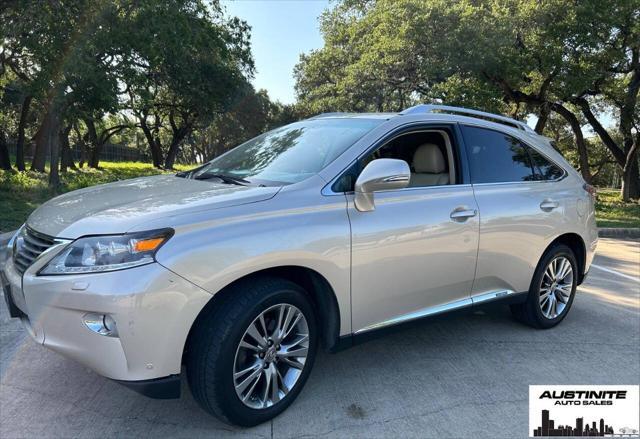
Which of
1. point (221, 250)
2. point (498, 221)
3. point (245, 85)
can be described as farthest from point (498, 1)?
point (221, 250)

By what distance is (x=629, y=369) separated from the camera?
3.65 metres

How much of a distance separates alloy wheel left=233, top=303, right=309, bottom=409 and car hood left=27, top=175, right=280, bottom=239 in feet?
2.17

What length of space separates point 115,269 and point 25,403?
135 cm

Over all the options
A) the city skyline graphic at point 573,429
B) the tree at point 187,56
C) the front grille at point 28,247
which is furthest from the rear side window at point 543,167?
the tree at point 187,56

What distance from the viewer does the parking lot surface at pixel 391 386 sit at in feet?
9.02

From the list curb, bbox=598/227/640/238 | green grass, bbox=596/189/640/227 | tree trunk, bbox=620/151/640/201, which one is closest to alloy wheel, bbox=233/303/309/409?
curb, bbox=598/227/640/238

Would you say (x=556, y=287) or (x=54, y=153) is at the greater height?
(x=54, y=153)

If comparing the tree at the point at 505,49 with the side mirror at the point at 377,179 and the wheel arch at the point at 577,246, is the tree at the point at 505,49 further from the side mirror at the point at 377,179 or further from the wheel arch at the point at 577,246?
the side mirror at the point at 377,179

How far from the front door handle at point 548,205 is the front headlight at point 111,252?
10.2 feet

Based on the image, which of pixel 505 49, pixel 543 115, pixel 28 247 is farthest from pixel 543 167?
pixel 543 115

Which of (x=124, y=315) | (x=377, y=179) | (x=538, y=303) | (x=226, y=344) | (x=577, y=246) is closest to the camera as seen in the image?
(x=124, y=315)

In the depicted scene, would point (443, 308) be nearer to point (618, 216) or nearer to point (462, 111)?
point (462, 111)

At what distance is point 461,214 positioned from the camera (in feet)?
11.3

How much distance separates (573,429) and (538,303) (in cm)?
143
